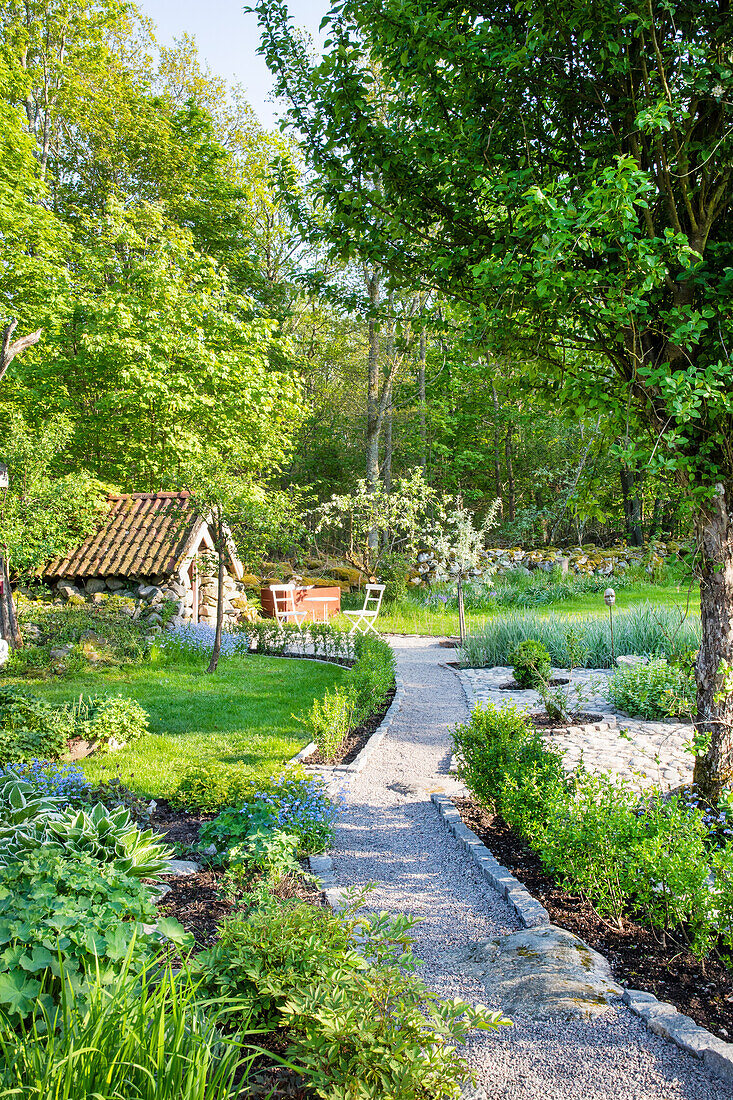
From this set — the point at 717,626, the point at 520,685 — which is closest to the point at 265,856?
the point at 717,626

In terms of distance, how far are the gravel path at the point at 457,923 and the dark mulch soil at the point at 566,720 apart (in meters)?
0.96

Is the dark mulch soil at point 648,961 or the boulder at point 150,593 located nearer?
the dark mulch soil at point 648,961

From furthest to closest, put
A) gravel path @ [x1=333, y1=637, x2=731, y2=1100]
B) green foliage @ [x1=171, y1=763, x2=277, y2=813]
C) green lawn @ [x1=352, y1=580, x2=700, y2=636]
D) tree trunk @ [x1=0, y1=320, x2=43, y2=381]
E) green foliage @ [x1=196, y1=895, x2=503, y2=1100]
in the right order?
green lawn @ [x1=352, y1=580, x2=700, y2=636] < tree trunk @ [x1=0, y1=320, x2=43, y2=381] < green foliage @ [x1=171, y1=763, x2=277, y2=813] < gravel path @ [x1=333, y1=637, x2=731, y2=1100] < green foliage @ [x1=196, y1=895, x2=503, y2=1100]

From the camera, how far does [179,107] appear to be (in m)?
19.1

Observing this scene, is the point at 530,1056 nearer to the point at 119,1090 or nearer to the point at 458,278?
the point at 119,1090

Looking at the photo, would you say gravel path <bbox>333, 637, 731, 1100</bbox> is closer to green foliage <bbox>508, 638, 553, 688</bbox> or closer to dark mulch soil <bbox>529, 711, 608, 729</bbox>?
dark mulch soil <bbox>529, 711, 608, 729</bbox>

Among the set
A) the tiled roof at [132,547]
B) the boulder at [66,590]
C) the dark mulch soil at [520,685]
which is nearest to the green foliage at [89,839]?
the dark mulch soil at [520,685]

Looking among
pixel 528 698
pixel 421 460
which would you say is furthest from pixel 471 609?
pixel 421 460

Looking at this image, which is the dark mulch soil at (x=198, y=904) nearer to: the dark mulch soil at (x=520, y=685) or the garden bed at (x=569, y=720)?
the garden bed at (x=569, y=720)

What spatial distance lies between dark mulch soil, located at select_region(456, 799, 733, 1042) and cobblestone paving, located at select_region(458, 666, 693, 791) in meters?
0.75

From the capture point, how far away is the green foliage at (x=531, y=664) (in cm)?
754

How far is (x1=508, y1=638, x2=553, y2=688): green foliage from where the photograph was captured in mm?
7535

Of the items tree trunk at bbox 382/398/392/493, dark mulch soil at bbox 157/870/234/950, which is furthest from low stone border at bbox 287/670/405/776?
tree trunk at bbox 382/398/392/493

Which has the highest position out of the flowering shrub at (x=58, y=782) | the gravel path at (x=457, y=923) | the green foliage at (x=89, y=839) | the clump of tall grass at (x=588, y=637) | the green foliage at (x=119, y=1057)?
the clump of tall grass at (x=588, y=637)
